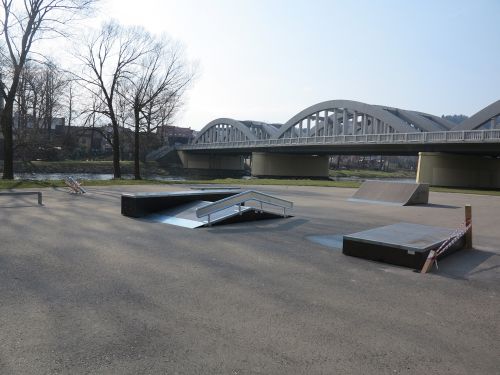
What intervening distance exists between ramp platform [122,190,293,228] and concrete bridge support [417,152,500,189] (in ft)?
127

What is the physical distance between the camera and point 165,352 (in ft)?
12.0

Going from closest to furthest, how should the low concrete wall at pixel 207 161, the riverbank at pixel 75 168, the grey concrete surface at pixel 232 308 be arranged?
1. the grey concrete surface at pixel 232 308
2. the riverbank at pixel 75 168
3. the low concrete wall at pixel 207 161

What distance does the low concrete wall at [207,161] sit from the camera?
100 meters

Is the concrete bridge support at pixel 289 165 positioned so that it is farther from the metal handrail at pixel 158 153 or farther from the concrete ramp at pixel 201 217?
the concrete ramp at pixel 201 217

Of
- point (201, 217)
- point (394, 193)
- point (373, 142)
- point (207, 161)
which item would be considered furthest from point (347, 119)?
point (201, 217)

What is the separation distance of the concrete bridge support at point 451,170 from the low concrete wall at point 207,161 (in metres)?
61.0

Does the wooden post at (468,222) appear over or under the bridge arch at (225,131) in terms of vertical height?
under

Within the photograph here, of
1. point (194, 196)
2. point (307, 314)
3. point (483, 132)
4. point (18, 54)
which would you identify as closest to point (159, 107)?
point (18, 54)

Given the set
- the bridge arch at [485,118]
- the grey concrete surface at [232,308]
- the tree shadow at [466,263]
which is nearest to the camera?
the grey concrete surface at [232,308]

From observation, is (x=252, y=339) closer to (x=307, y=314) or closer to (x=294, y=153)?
(x=307, y=314)

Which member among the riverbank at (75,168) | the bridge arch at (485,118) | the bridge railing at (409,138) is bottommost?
the riverbank at (75,168)

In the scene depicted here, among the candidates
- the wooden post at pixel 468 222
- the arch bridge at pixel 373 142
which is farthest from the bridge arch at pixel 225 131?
the wooden post at pixel 468 222

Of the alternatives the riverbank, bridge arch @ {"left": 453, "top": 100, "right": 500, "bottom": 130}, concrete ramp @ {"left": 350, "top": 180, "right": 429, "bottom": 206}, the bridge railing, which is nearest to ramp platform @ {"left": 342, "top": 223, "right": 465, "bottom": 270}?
concrete ramp @ {"left": 350, "top": 180, "right": 429, "bottom": 206}

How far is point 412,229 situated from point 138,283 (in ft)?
19.3
